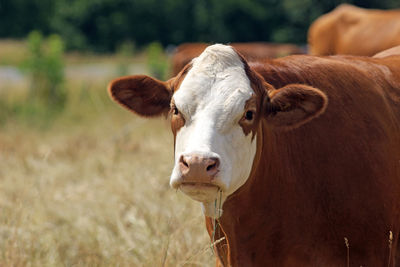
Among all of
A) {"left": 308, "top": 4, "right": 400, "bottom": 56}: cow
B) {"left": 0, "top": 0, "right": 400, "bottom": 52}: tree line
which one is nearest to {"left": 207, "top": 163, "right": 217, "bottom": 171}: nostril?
{"left": 308, "top": 4, "right": 400, "bottom": 56}: cow

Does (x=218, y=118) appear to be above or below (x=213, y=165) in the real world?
above

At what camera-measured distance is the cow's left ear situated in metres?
3.25

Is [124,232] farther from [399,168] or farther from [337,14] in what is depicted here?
[337,14]

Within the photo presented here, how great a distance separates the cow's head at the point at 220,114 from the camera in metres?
2.91

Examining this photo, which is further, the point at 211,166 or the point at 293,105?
the point at 293,105

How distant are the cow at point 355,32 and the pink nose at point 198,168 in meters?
9.02

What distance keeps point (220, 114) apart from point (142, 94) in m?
0.68

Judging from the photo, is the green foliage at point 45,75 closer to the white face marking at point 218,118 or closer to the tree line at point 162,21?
the white face marking at point 218,118

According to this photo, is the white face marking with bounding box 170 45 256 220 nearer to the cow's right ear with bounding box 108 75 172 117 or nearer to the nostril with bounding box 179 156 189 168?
the nostril with bounding box 179 156 189 168

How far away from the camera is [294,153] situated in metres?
3.50

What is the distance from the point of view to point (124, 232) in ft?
16.9

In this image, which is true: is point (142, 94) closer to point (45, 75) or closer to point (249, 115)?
point (249, 115)

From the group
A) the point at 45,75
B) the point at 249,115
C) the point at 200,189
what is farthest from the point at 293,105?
the point at 45,75

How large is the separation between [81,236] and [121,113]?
7021 millimetres
